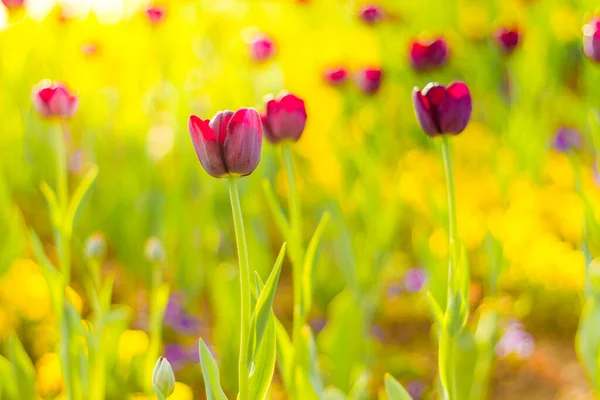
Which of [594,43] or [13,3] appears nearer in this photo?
[594,43]

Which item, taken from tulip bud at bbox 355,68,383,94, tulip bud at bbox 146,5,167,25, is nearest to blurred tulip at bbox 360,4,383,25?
tulip bud at bbox 355,68,383,94

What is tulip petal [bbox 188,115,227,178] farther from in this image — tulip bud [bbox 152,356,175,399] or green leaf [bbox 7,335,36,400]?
green leaf [bbox 7,335,36,400]

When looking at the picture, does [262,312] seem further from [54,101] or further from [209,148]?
[54,101]

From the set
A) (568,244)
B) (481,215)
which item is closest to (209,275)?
(481,215)

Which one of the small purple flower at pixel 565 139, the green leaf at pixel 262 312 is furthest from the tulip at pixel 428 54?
the green leaf at pixel 262 312

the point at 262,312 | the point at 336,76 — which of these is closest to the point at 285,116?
the point at 262,312

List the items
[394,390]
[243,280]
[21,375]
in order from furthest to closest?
[21,375], [394,390], [243,280]

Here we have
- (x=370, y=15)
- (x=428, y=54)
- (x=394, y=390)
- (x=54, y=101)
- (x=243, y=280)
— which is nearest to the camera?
(x=243, y=280)
